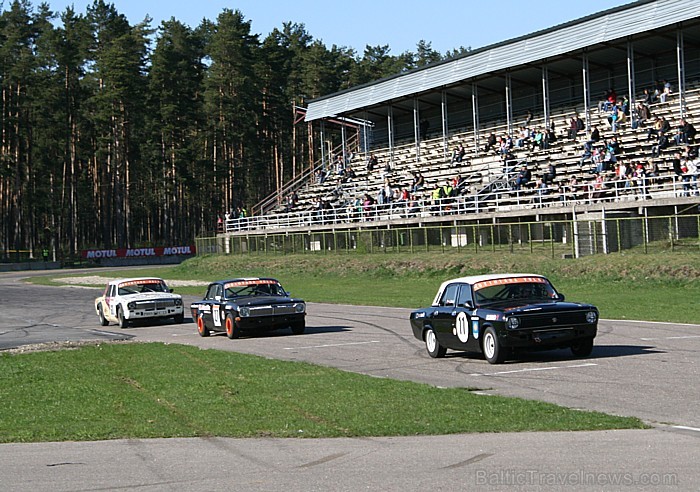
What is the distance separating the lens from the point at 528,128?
5925cm

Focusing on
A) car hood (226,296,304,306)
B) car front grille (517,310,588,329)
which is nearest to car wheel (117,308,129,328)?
car hood (226,296,304,306)

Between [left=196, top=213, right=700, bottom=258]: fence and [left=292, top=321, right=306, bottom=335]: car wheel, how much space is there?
18247mm

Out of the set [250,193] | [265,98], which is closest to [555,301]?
[265,98]

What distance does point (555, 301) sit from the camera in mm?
17281

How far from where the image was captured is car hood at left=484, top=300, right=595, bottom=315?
1631 cm

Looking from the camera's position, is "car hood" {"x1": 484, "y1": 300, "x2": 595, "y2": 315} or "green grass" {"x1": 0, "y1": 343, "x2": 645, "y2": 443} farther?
"car hood" {"x1": 484, "y1": 300, "x2": 595, "y2": 315}

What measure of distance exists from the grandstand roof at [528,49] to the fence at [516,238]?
12860 mm

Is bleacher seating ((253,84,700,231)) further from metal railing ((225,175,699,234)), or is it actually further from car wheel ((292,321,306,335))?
car wheel ((292,321,306,335))

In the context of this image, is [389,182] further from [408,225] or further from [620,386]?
[620,386]

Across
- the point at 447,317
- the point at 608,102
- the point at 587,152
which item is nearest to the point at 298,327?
the point at 447,317

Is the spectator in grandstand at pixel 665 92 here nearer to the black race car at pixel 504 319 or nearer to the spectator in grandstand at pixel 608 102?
the spectator in grandstand at pixel 608 102

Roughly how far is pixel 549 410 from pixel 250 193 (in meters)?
117

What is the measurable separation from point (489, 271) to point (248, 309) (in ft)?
70.2

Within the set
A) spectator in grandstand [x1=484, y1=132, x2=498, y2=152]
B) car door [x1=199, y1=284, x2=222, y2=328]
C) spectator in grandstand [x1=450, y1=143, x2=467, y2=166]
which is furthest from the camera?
spectator in grandstand [x1=450, y1=143, x2=467, y2=166]
